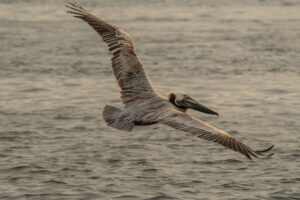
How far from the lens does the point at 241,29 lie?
23.5 meters

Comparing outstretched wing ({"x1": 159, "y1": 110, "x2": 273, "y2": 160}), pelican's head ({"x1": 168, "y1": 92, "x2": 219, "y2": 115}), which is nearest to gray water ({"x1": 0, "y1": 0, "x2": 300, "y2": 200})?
pelican's head ({"x1": 168, "y1": 92, "x2": 219, "y2": 115})

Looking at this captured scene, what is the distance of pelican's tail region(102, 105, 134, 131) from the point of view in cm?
887

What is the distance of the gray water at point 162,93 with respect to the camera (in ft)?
32.3

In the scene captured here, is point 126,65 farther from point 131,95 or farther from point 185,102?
point 185,102

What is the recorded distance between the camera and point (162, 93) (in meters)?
15.4

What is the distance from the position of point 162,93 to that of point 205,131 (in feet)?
24.1

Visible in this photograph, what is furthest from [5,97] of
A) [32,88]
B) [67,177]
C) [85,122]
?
[67,177]

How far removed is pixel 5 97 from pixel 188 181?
22.1 ft

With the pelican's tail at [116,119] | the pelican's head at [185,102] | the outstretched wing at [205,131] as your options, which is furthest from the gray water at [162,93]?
the outstretched wing at [205,131]

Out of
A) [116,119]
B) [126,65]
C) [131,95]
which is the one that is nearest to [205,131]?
[116,119]

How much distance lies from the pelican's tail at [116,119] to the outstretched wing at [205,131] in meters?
0.54

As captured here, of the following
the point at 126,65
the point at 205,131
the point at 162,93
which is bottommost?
the point at 162,93

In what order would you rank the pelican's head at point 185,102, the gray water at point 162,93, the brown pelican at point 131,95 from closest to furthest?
the brown pelican at point 131,95
the pelican's head at point 185,102
the gray water at point 162,93

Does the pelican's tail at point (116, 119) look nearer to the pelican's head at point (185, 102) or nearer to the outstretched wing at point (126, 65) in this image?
the outstretched wing at point (126, 65)
